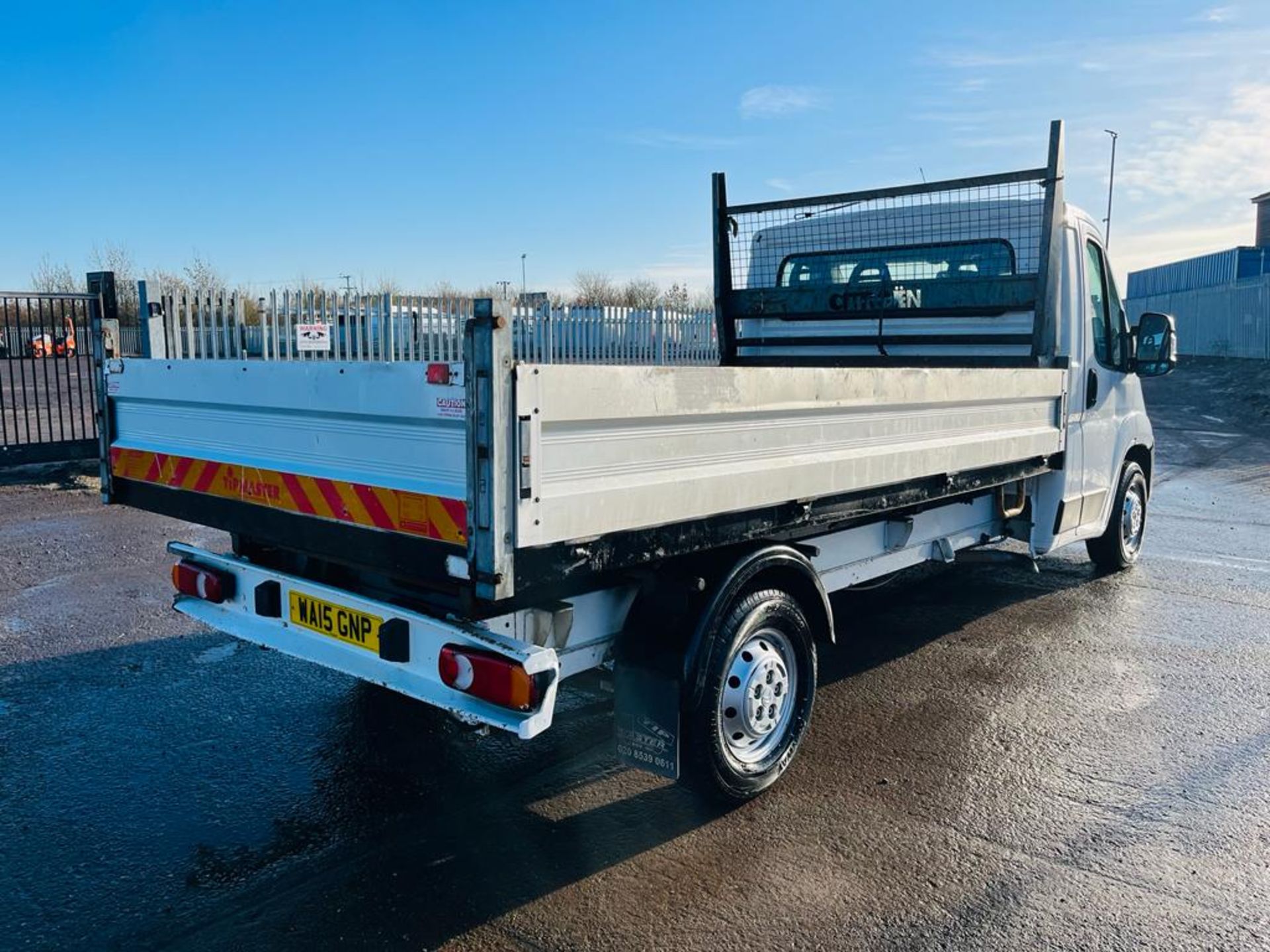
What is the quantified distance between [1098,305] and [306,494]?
17.2 feet

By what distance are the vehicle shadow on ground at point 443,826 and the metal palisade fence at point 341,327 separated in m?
4.47

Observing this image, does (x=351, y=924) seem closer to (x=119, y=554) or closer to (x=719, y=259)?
(x=719, y=259)

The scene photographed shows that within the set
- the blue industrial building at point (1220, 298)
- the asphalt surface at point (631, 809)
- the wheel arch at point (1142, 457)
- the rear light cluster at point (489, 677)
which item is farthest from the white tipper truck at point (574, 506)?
the blue industrial building at point (1220, 298)

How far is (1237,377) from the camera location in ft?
91.9

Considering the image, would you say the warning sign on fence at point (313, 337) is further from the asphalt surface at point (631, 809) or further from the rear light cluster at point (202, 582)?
the rear light cluster at point (202, 582)

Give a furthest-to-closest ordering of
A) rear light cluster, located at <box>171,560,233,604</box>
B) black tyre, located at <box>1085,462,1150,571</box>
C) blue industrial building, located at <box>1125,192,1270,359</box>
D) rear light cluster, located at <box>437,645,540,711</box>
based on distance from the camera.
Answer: blue industrial building, located at <box>1125,192,1270,359</box>
black tyre, located at <box>1085,462,1150,571</box>
rear light cluster, located at <box>171,560,233,604</box>
rear light cluster, located at <box>437,645,540,711</box>

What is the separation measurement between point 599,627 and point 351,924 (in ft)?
3.94

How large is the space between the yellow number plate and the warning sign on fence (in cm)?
907

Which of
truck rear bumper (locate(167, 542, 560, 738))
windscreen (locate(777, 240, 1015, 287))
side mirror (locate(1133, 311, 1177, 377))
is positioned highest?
windscreen (locate(777, 240, 1015, 287))

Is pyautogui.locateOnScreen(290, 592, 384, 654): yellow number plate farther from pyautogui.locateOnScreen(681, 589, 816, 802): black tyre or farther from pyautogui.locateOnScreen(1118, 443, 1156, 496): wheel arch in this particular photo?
pyautogui.locateOnScreen(1118, 443, 1156, 496): wheel arch

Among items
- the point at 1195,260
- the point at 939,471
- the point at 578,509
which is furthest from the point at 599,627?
the point at 1195,260

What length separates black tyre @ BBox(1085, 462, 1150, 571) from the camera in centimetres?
725

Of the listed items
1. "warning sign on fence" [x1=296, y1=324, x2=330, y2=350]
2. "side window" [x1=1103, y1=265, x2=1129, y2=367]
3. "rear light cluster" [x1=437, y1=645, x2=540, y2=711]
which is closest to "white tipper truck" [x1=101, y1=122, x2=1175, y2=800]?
"rear light cluster" [x1=437, y1=645, x2=540, y2=711]

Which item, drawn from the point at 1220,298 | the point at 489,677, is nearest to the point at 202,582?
the point at 489,677
